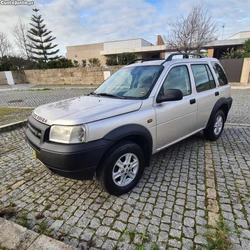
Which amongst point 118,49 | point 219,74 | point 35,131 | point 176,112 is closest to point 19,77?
point 118,49

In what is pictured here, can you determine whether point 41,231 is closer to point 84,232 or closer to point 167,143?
point 84,232

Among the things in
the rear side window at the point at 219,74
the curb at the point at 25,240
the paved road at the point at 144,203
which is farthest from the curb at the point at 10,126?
the rear side window at the point at 219,74

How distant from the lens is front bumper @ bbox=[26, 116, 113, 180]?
202cm

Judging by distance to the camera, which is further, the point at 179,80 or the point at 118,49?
the point at 118,49

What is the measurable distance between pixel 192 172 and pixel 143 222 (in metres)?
1.41

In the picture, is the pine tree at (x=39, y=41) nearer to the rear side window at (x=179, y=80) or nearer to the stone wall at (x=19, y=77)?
the stone wall at (x=19, y=77)

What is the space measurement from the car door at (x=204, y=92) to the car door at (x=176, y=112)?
0.21m

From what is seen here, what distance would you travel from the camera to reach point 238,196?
8.09ft

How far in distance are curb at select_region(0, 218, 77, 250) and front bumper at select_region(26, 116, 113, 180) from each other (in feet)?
2.20

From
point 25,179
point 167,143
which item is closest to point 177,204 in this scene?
point 167,143

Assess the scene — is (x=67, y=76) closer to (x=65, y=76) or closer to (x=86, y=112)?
(x=65, y=76)

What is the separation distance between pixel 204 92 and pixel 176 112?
1061mm

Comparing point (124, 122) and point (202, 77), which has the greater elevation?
point (202, 77)

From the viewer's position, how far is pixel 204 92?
3.63m
